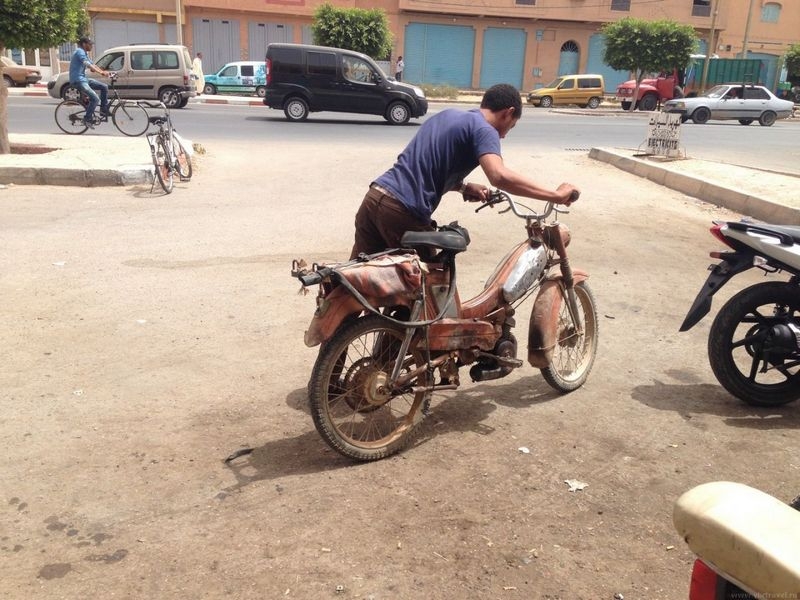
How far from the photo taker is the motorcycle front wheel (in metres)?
4.13

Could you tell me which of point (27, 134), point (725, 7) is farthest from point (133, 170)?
point (725, 7)

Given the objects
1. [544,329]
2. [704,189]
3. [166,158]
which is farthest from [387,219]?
[704,189]

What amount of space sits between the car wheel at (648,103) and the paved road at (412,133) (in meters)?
11.2

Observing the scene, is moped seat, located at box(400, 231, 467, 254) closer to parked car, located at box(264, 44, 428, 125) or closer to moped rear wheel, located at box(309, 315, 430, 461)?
moped rear wheel, located at box(309, 315, 430, 461)

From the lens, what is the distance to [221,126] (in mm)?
18094

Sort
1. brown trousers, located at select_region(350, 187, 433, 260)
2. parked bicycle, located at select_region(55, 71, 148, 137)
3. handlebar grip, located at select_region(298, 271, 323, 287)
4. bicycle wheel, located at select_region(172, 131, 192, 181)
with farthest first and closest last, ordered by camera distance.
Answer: parked bicycle, located at select_region(55, 71, 148, 137)
bicycle wheel, located at select_region(172, 131, 192, 181)
brown trousers, located at select_region(350, 187, 433, 260)
handlebar grip, located at select_region(298, 271, 323, 287)

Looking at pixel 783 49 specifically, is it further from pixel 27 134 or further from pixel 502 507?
pixel 502 507

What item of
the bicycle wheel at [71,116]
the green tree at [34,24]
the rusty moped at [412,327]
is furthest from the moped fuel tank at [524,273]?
the bicycle wheel at [71,116]

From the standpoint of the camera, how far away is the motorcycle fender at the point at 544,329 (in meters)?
4.03

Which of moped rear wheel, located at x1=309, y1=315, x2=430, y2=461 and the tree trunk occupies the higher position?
the tree trunk

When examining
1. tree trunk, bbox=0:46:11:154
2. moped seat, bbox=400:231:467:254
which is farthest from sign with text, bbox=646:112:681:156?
moped seat, bbox=400:231:467:254

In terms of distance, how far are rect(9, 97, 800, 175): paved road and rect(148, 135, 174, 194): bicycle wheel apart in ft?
17.5

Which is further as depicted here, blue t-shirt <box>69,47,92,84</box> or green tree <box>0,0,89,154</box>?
blue t-shirt <box>69,47,92,84</box>

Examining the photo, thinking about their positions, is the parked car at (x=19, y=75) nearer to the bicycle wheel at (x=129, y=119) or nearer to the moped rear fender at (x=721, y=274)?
the bicycle wheel at (x=129, y=119)
